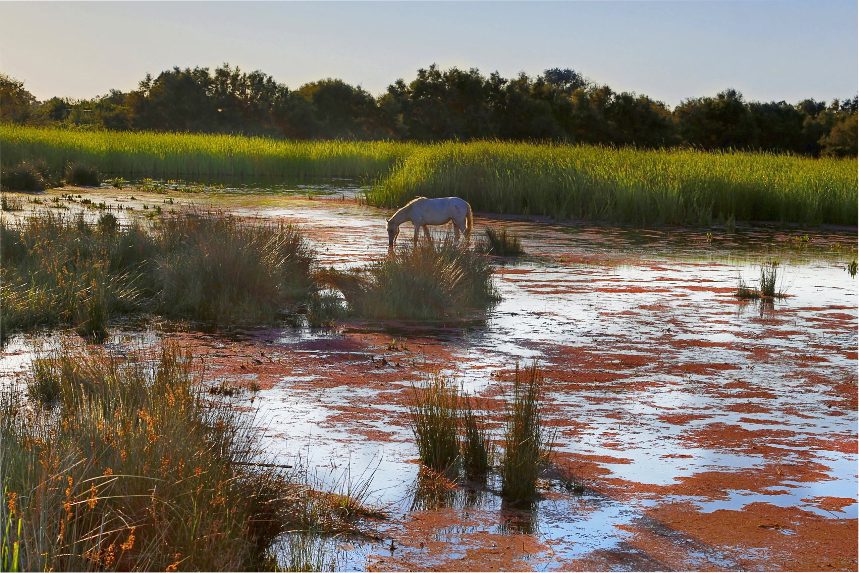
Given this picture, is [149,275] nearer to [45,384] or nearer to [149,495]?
[45,384]

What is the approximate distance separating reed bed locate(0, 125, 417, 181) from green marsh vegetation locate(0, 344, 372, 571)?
35812 millimetres

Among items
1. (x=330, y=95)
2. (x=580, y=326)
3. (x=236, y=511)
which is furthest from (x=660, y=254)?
(x=330, y=95)

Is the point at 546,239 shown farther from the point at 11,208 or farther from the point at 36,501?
the point at 36,501

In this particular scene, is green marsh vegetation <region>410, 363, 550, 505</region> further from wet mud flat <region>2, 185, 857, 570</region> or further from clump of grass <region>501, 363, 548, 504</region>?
wet mud flat <region>2, 185, 857, 570</region>

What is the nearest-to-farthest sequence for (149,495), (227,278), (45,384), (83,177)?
(149,495)
(45,384)
(227,278)
(83,177)

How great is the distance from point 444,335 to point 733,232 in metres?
15.2

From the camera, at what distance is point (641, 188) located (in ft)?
90.6

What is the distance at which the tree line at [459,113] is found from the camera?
204 ft

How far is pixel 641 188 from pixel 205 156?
21.4 meters

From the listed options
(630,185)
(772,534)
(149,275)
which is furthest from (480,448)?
(630,185)

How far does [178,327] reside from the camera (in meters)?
11.4

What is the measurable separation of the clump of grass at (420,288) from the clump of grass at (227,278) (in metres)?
0.84

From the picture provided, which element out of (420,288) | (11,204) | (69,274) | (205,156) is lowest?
(420,288)

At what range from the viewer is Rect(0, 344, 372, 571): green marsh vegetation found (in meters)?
4.27
